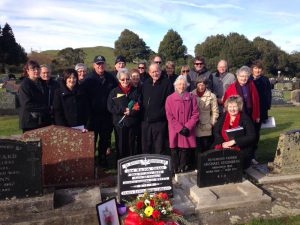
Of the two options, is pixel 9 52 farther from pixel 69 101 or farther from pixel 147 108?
pixel 147 108

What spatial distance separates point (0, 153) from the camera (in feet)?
14.9

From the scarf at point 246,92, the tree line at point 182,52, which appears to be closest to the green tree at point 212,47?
the tree line at point 182,52

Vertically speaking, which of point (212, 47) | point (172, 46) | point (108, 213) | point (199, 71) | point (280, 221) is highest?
point (212, 47)

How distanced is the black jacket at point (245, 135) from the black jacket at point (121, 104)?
157cm

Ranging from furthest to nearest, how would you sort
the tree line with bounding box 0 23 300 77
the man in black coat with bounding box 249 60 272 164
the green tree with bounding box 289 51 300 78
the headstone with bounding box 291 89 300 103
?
the green tree with bounding box 289 51 300 78 → the tree line with bounding box 0 23 300 77 → the headstone with bounding box 291 89 300 103 → the man in black coat with bounding box 249 60 272 164

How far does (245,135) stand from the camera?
6016 millimetres

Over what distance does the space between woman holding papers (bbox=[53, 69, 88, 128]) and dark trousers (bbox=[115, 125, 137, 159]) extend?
0.81m

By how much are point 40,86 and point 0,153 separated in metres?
1.86

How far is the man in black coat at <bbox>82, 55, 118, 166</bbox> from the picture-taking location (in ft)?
21.7

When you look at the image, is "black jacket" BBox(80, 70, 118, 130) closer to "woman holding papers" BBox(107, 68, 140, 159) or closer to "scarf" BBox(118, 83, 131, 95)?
"woman holding papers" BBox(107, 68, 140, 159)

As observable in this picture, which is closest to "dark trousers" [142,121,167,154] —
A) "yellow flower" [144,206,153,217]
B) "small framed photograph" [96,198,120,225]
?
"small framed photograph" [96,198,120,225]

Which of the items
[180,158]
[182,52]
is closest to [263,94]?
[180,158]

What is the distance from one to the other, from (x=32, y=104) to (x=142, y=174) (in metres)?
2.51

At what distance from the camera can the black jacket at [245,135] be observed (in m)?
5.93
